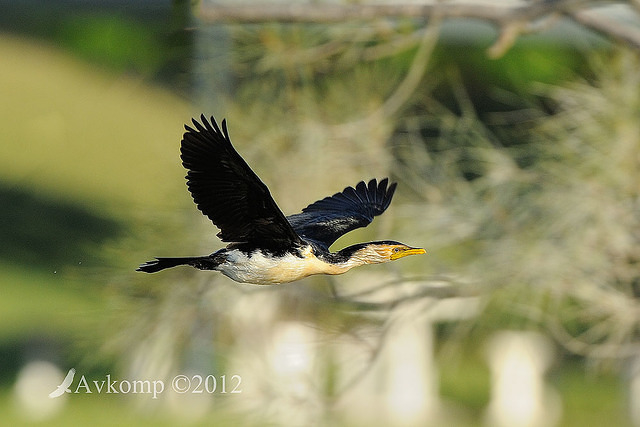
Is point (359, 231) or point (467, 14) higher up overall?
point (467, 14)

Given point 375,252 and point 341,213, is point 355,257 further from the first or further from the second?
point 341,213

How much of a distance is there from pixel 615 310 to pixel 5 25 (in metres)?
4.29

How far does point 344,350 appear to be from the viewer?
2.11 metres

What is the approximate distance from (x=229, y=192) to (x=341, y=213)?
0.94 ft

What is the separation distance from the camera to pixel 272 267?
90 centimetres

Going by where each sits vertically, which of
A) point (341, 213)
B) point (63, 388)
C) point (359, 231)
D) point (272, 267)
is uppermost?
point (63, 388)

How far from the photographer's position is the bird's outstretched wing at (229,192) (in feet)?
2.83

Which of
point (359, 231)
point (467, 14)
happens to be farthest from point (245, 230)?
point (467, 14)

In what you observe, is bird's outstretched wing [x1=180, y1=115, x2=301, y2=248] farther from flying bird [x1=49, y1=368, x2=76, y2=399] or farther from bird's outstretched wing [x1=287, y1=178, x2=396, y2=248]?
flying bird [x1=49, y1=368, x2=76, y2=399]

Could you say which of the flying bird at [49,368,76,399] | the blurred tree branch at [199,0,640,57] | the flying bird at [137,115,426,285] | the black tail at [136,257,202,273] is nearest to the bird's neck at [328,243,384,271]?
the flying bird at [137,115,426,285]

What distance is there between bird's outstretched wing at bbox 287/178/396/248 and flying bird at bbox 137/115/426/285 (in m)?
0.10

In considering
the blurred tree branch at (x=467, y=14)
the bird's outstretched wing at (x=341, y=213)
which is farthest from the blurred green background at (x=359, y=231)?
the bird's outstretched wing at (x=341, y=213)

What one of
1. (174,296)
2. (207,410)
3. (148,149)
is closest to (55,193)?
(148,149)

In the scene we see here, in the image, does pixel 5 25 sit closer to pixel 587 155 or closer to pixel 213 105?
pixel 213 105
